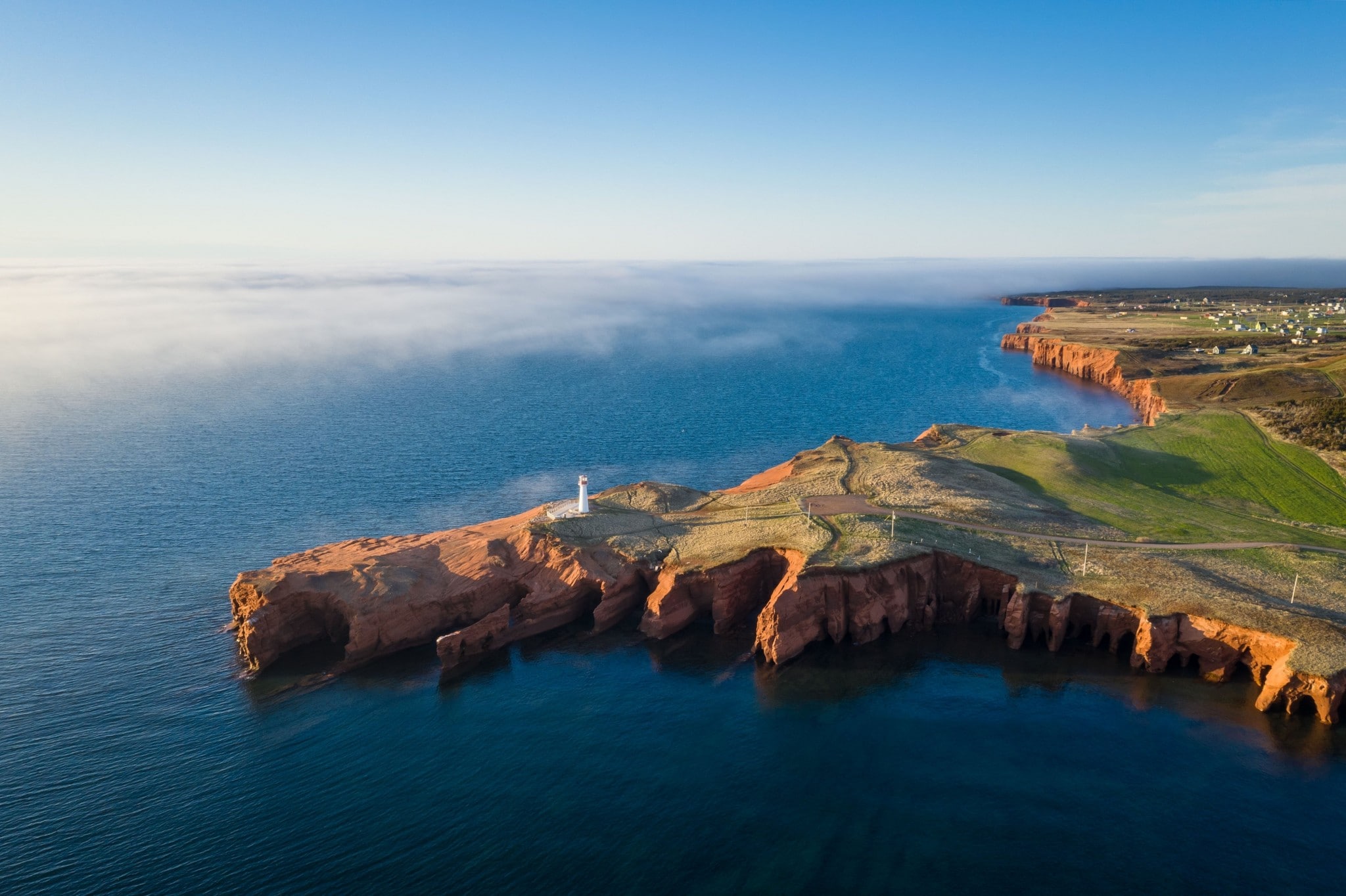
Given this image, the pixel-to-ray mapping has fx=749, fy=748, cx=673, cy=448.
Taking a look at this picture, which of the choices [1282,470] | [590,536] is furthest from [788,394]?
[590,536]

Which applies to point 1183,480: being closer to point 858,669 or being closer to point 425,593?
point 858,669

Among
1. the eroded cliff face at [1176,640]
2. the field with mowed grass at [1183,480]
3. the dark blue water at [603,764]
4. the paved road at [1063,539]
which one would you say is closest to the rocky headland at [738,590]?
the eroded cliff face at [1176,640]

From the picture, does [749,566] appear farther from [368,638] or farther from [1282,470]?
[1282,470]

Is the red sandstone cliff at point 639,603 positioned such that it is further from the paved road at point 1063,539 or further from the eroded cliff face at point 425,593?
the paved road at point 1063,539

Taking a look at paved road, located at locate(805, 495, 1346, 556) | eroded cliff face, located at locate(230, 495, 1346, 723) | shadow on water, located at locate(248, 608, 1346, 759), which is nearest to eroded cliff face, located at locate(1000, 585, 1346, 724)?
eroded cliff face, located at locate(230, 495, 1346, 723)

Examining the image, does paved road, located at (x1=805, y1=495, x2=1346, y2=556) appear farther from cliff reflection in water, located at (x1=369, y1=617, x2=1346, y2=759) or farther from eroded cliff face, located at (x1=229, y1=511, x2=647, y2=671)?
eroded cliff face, located at (x1=229, y1=511, x2=647, y2=671)

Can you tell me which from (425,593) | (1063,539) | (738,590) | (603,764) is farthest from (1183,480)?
(425,593)
